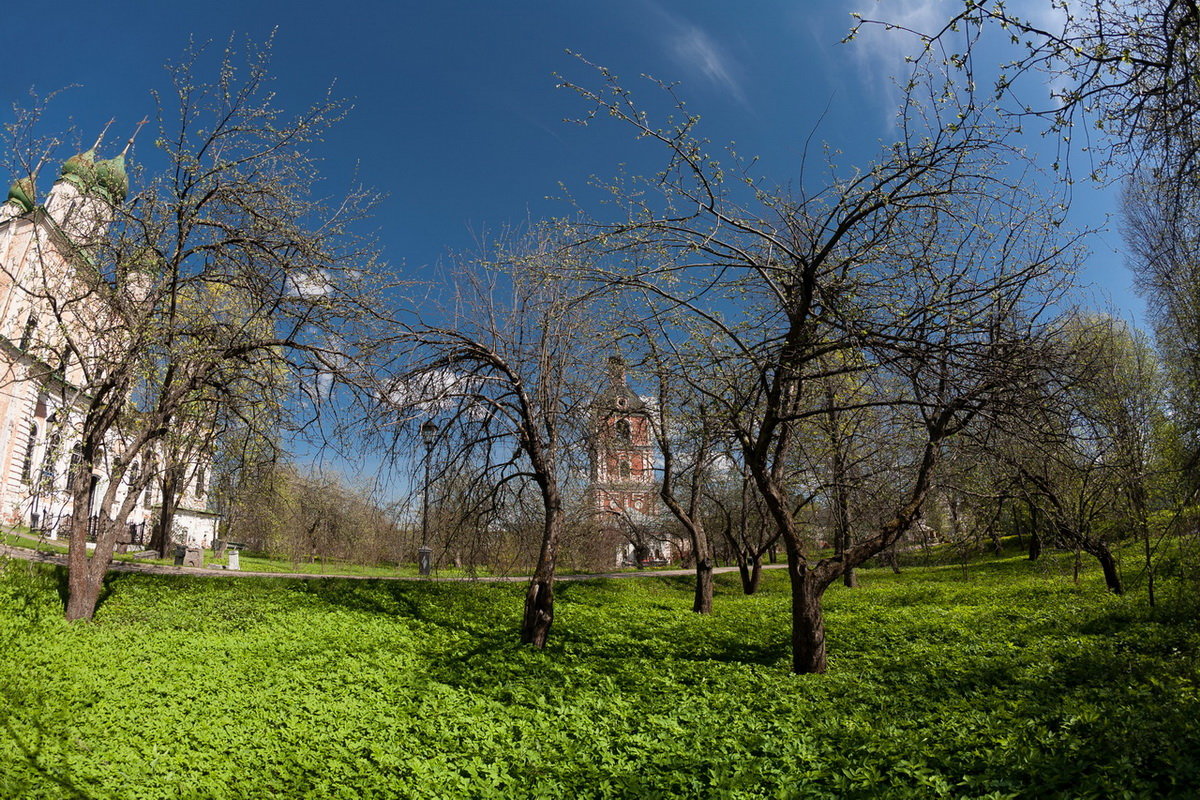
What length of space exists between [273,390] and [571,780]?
9.01m

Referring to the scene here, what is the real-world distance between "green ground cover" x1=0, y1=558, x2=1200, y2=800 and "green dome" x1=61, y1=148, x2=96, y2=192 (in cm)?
653

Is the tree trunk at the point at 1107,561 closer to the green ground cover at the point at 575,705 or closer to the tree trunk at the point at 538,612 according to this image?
the green ground cover at the point at 575,705

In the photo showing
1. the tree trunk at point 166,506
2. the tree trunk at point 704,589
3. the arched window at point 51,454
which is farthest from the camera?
the tree trunk at point 704,589

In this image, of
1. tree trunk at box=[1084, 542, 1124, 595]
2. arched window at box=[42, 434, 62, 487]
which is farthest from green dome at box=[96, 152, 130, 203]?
tree trunk at box=[1084, 542, 1124, 595]

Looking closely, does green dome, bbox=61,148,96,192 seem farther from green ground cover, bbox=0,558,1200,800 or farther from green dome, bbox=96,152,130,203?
green ground cover, bbox=0,558,1200,800

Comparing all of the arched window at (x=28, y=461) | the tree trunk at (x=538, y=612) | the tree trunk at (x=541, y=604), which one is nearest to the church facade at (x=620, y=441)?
the tree trunk at (x=541, y=604)

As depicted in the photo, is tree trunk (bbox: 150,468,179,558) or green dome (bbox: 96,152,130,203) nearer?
green dome (bbox: 96,152,130,203)

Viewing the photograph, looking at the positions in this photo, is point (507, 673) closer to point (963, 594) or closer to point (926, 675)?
point (926, 675)

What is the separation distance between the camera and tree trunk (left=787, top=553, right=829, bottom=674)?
27.1ft

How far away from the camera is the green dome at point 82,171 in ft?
32.9

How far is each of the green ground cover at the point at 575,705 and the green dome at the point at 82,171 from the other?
6533 mm

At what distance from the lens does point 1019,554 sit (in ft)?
96.5

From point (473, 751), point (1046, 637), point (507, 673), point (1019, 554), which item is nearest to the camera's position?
point (473, 751)

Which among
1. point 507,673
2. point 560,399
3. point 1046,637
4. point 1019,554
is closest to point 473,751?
point 507,673
